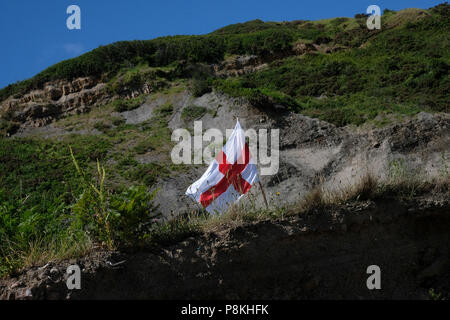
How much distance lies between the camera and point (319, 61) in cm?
3322

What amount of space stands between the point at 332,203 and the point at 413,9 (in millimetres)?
39578

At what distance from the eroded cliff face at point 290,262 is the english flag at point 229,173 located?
11.2ft

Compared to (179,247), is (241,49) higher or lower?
higher

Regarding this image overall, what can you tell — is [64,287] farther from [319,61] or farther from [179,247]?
[319,61]

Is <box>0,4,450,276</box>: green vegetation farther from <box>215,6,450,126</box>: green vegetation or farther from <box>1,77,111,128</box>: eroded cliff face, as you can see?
<box>1,77,111,128</box>: eroded cliff face

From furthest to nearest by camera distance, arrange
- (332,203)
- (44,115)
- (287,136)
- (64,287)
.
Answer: (44,115), (287,136), (332,203), (64,287)

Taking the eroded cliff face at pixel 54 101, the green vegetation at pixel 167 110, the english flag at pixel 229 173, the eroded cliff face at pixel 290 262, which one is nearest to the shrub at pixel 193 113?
the green vegetation at pixel 167 110

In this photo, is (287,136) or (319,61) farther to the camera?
(319,61)

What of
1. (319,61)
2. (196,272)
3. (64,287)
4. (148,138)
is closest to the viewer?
(64,287)

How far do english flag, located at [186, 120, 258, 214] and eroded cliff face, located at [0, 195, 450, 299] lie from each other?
3401 millimetres

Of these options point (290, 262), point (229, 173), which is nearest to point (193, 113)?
point (229, 173)

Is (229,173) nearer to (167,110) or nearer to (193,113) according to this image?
(193,113)
